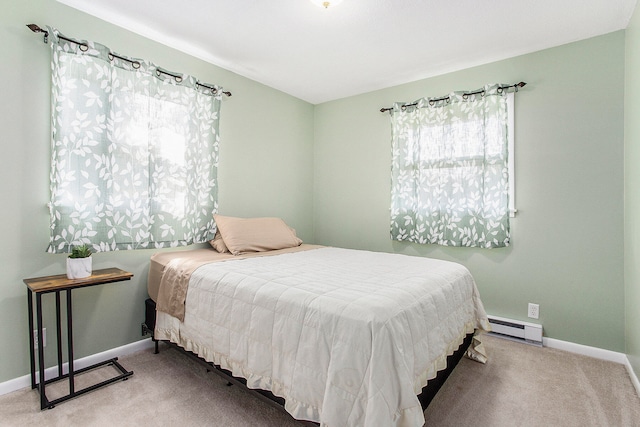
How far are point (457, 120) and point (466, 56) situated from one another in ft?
1.85

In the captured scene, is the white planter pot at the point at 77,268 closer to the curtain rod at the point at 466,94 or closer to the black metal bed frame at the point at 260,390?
the black metal bed frame at the point at 260,390

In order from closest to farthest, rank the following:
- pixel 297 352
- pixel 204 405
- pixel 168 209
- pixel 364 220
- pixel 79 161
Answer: pixel 297 352 < pixel 204 405 < pixel 79 161 < pixel 168 209 < pixel 364 220

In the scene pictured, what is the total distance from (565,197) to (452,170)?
926 mm

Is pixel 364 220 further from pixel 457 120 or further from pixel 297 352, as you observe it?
pixel 297 352

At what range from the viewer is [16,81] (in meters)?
1.94

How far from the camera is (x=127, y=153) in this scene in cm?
237

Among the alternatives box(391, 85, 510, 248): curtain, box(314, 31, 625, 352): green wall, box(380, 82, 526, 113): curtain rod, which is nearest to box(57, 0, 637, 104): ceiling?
box(314, 31, 625, 352): green wall

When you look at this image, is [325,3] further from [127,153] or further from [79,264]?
[79,264]

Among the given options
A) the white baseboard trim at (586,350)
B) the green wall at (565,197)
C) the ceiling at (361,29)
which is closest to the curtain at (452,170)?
the green wall at (565,197)

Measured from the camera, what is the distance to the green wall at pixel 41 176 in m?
1.92

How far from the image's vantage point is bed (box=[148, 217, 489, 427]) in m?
1.21

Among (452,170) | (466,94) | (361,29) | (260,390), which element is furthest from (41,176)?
(466,94)

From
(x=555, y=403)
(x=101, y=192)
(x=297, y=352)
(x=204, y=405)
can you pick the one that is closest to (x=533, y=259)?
(x=555, y=403)

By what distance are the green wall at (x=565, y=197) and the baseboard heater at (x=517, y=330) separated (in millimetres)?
105
